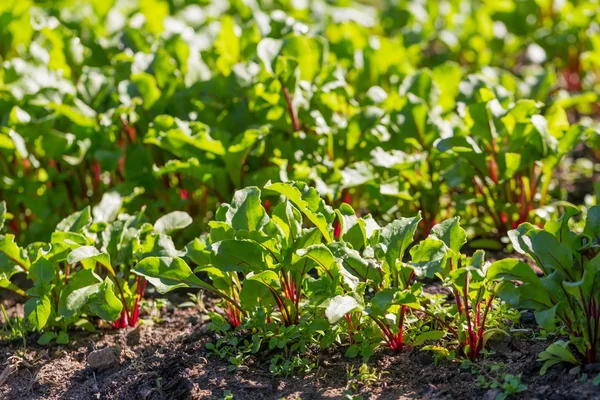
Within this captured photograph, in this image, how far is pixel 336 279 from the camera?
2.83m

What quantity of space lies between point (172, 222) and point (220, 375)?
2.49 ft

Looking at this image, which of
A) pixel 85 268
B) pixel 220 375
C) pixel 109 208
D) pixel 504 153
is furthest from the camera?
pixel 109 208

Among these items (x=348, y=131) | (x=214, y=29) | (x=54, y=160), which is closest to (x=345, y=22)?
(x=214, y=29)

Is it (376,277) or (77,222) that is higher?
(77,222)

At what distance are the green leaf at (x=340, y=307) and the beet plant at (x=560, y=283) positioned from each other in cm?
46

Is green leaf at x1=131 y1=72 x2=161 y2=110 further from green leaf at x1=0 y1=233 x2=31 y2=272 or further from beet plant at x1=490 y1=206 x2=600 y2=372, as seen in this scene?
beet plant at x1=490 y1=206 x2=600 y2=372

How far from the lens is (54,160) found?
4117 millimetres

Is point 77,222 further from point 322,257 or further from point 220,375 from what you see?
point 322,257

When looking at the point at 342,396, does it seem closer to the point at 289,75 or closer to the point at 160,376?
the point at 160,376

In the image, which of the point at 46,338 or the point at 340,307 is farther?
the point at 46,338

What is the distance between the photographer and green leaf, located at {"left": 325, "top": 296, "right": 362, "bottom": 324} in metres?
2.59

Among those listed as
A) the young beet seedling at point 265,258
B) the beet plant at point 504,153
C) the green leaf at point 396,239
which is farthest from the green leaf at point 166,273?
the beet plant at point 504,153

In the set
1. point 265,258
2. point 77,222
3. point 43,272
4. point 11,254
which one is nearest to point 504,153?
point 265,258


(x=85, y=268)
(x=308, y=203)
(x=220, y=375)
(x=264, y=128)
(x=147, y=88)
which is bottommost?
(x=220, y=375)
